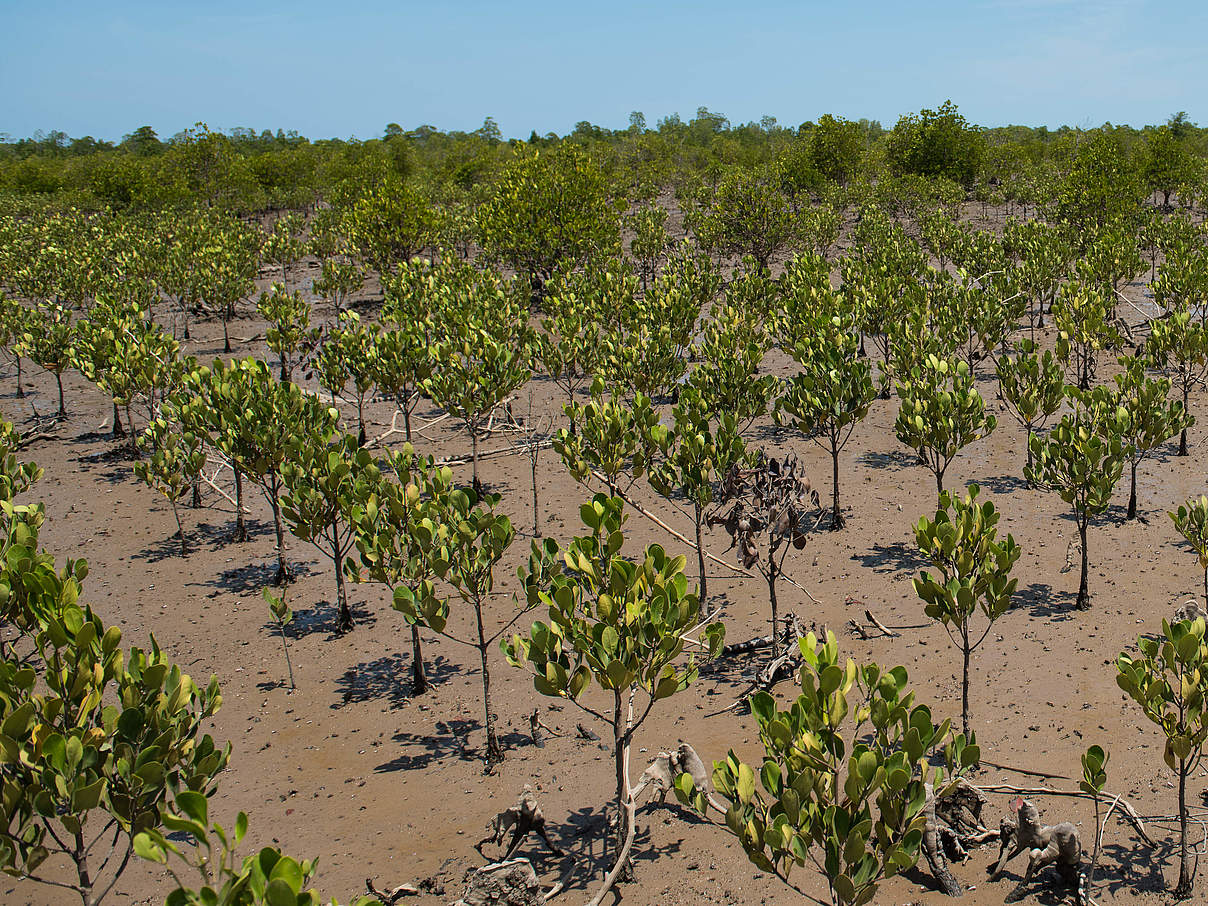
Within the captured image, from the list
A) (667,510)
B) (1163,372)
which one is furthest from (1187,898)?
(1163,372)

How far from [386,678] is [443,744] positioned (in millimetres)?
2295

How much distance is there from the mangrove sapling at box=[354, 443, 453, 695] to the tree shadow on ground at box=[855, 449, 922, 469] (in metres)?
14.5

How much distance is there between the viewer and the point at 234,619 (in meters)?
16.4

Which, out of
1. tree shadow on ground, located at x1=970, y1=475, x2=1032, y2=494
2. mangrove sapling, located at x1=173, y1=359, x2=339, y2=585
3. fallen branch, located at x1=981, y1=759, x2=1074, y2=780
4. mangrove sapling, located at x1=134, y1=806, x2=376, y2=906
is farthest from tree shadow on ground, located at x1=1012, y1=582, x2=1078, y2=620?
mangrove sapling, located at x1=134, y1=806, x2=376, y2=906

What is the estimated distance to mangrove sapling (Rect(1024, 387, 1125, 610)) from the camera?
13.0m

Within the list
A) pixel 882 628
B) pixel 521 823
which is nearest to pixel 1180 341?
pixel 882 628

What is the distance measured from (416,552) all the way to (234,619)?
22.5ft

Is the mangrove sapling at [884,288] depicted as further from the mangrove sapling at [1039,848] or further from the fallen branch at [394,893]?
the fallen branch at [394,893]

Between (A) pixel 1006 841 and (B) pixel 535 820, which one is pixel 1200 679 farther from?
(B) pixel 535 820

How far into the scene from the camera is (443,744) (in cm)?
1227

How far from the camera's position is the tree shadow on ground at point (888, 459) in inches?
903

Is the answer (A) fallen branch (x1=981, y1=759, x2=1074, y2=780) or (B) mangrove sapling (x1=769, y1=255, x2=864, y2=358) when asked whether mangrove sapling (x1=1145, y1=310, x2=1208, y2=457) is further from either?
(A) fallen branch (x1=981, y1=759, x2=1074, y2=780)

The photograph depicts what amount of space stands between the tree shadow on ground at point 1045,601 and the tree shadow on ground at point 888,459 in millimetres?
7348

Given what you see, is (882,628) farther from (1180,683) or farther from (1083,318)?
(1083,318)
